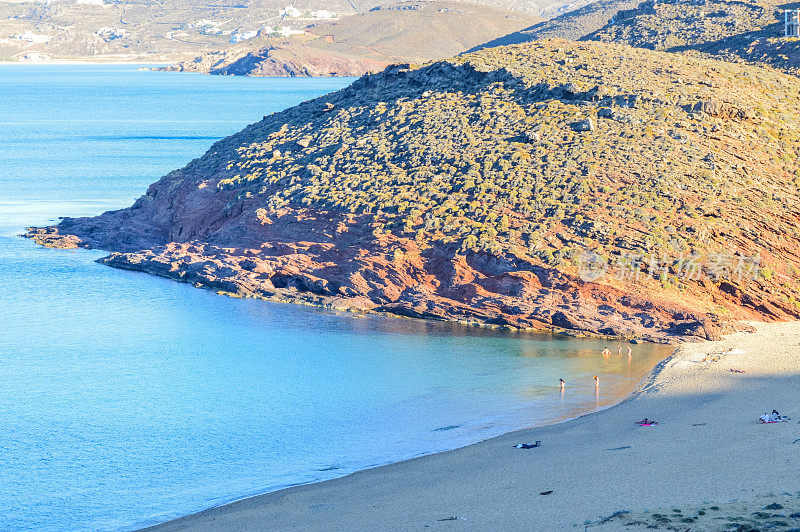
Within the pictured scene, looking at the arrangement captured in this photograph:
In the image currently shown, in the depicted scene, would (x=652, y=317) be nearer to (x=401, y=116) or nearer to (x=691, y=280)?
(x=691, y=280)

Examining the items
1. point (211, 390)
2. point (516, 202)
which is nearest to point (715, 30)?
point (516, 202)

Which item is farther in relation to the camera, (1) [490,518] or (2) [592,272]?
(2) [592,272]

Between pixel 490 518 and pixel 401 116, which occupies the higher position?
pixel 401 116

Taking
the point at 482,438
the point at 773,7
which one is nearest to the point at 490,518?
the point at 482,438

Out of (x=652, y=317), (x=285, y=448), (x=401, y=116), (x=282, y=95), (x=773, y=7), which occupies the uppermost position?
(x=282, y=95)

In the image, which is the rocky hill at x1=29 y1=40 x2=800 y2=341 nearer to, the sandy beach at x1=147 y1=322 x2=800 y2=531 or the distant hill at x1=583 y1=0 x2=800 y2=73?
the distant hill at x1=583 y1=0 x2=800 y2=73

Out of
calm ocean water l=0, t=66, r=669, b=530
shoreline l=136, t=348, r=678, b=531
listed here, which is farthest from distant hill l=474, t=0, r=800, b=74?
shoreline l=136, t=348, r=678, b=531

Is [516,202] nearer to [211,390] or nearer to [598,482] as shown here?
[211,390]
